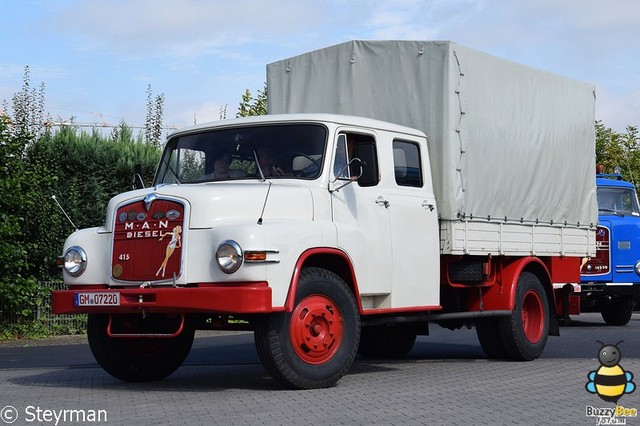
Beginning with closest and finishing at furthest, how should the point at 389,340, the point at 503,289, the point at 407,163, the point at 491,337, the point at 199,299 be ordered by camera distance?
the point at 199,299, the point at 407,163, the point at 503,289, the point at 491,337, the point at 389,340

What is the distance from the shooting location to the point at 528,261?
43.6 feet

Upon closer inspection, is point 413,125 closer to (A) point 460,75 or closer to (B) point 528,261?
(A) point 460,75

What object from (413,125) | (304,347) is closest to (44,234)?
(413,125)

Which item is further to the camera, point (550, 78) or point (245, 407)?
point (550, 78)

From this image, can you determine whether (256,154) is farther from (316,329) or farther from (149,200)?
(316,329)

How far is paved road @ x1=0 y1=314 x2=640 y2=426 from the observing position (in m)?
8.38

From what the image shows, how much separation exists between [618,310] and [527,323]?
826 centimetres

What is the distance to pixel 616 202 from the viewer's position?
21.5 meters

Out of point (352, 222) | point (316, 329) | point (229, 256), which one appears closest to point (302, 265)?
point (316, 329)

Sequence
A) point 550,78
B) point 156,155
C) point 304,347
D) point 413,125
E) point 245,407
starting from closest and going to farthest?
point 245,407, point 304,347, point 413,125, point 550,78, point 156,155

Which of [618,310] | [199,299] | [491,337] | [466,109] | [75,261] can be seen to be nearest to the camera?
[199,299]

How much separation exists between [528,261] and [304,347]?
4322mm

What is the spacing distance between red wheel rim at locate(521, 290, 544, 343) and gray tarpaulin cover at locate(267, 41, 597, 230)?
0.99m

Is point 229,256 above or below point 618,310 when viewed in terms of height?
above
